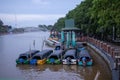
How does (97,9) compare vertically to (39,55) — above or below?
above

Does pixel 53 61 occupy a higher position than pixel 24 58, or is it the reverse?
pixel 24 58

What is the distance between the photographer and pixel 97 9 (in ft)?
88.5

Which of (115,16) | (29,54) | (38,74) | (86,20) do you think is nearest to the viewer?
(115,16)

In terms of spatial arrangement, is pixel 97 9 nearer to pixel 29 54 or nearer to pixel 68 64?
pixel 68 64

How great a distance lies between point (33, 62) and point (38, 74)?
18.2 ft

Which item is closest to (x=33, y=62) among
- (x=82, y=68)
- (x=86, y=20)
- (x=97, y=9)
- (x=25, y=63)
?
(x=25, y=63)

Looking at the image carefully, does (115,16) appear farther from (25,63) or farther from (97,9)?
(25,63)

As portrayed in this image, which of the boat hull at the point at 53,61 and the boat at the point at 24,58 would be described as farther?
the boat at the point at 24,58

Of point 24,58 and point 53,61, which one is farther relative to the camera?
point 24,58

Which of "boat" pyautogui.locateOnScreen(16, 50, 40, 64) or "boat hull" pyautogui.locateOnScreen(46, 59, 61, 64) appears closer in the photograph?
"boat hull" pyautogui.locateOnScreen(46, 59, 61, 64)

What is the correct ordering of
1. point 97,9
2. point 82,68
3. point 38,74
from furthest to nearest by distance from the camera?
point 82,68 < point 38,74 < point 97,9

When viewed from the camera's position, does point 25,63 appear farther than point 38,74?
Yes

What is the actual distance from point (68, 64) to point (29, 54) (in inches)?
267

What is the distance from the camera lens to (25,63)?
36.5m
